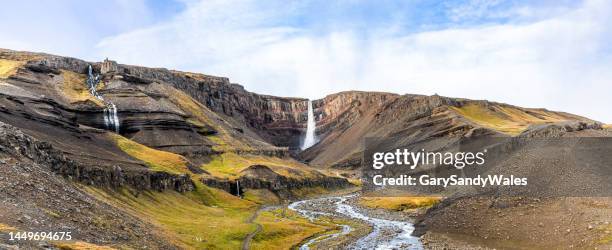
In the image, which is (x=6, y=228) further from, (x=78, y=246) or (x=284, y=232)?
(x=284, y=232)

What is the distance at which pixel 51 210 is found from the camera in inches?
1937

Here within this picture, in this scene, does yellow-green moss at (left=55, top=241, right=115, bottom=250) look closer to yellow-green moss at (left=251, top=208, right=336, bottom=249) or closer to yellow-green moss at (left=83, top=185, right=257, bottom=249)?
yellow-green moss at (left=83, top=185, right=257, bottom=249)

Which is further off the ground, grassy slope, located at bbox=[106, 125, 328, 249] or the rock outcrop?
the rock outcrop

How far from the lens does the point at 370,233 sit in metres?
92.6

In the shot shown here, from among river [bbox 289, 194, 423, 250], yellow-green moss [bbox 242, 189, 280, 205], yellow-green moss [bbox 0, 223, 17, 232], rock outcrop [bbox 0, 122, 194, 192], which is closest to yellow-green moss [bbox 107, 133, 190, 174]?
rock outcrop [bbox 0, 122, 194, 192]

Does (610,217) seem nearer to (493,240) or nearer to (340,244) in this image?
(493,240)

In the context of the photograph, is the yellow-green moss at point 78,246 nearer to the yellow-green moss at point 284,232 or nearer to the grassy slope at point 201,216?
the grassy slope at point 201,216

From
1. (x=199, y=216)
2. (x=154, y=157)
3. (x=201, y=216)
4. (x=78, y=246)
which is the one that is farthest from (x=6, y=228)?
(x=154, y=157)

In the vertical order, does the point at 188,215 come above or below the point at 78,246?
below

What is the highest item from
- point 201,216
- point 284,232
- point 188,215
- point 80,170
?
point 80,170

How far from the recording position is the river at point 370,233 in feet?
258

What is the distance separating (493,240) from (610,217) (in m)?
15.3

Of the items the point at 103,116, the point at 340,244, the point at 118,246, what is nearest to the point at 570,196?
the point at 340,244

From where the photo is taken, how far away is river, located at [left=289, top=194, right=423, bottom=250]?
7873 centimetres
